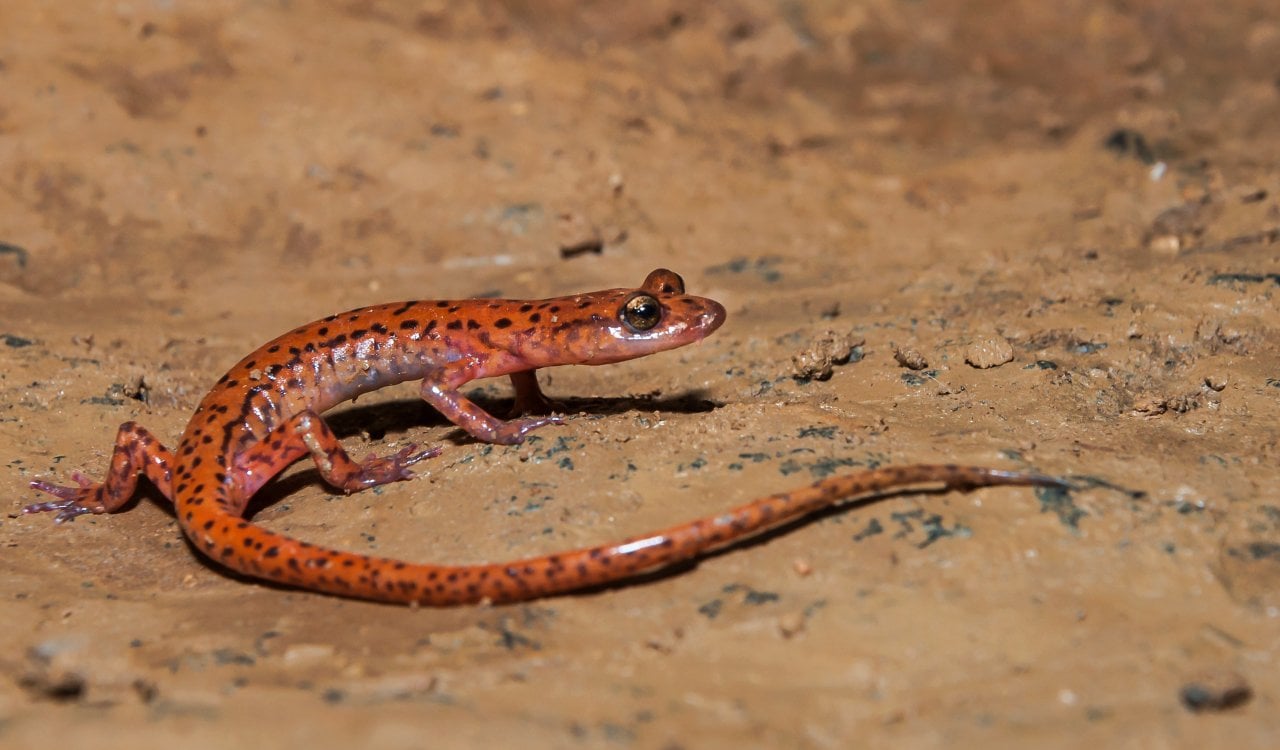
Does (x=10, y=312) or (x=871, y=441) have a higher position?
(x=10, y=312)

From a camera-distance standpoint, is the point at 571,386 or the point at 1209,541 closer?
the point at 1209,541

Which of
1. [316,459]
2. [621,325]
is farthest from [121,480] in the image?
[621,325]

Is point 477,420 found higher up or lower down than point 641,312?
lower down

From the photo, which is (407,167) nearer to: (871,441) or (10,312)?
(10,312)

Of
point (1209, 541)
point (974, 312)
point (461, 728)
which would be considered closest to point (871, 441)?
point (1209, 541)

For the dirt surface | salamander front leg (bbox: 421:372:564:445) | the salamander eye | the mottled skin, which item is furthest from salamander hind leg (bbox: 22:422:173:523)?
the salamander eye

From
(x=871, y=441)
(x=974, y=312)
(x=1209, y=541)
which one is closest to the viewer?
(x=1209, y=541)

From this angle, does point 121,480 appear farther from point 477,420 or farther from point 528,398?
point 528,398
